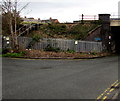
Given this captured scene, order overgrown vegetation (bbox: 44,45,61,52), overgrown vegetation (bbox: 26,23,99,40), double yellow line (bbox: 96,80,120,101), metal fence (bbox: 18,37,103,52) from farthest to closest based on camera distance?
overgrown vegetation (bbox: 26,23,99,40) < metal fence (bbox: 18,37,103,52) < overgrown vegetation (bbox: 44,45,61,52) < double yellow line (bbox: 96,80,120,101)

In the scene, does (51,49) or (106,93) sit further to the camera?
(51,49)

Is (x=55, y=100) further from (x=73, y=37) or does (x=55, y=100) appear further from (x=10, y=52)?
(x=73, y=37)

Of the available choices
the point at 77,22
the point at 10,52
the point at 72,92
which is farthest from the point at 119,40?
the point at 72,92

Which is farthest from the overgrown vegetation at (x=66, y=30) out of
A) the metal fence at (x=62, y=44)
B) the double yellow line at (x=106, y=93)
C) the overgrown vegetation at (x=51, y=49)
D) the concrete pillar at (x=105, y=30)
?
the double yellow line at (x=106, y=93)

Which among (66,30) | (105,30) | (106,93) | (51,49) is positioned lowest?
(106,93)

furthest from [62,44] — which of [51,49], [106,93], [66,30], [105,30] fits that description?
[106,93]

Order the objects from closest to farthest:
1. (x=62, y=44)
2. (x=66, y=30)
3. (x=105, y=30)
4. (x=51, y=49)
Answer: (x=51, y=49) < (x=62, y=44) < (x=105, y=30) < (x=66, y=30)

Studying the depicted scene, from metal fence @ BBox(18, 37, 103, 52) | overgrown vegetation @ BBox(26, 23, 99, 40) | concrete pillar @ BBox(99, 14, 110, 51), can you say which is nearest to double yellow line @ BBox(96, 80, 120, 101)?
metal fence @ BBox(18, 37, 103, 52)

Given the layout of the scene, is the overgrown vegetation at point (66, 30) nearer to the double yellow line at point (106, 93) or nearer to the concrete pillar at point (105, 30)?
the concrete pillar at point (105, 30)

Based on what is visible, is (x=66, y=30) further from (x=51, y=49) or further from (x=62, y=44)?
(x=51, y=49)

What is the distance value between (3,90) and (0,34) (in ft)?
65.6

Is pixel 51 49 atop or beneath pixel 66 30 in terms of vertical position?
beneath

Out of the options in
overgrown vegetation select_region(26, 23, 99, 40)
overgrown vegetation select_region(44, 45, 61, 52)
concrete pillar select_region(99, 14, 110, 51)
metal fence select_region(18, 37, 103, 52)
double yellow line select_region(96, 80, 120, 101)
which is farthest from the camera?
overgrown vegetation select_region(26, 23, 99, 40)

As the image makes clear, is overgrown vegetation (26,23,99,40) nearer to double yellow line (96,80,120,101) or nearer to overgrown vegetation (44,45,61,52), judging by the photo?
overgrown vegetation (44,45,61,52)
